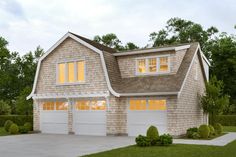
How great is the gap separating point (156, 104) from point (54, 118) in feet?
27.8

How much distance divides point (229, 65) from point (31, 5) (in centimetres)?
3005

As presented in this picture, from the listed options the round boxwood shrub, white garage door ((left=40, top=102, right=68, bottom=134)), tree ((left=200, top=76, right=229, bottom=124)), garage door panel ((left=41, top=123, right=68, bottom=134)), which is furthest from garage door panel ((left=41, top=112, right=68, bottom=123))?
tree ((left=200, top=76, right=229, bottom=124))

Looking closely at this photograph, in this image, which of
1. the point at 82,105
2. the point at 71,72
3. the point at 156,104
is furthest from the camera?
the point at 71,72

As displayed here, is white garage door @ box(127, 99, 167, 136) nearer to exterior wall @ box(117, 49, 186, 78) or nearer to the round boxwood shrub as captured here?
the round boxwood shrub

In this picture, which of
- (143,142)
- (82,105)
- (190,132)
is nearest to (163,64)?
(190,132)

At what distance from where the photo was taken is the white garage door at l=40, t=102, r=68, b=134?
24859mm

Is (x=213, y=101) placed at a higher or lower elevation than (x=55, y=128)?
higher

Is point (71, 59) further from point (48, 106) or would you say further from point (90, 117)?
point (90, 117)

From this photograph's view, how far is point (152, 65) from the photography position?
75.9 ft

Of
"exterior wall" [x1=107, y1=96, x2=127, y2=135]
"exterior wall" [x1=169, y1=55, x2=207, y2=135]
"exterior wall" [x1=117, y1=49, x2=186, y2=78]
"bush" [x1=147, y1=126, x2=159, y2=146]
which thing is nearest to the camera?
"bush" [x1=147, y1=126, x2=159, y2=146]

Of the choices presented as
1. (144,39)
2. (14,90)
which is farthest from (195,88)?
(14,90)

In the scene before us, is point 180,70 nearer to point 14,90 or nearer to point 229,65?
point 229,65

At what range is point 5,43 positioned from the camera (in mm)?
41406

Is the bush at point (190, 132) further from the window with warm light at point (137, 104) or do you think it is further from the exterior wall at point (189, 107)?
the window with warm light at point (137, 104)
